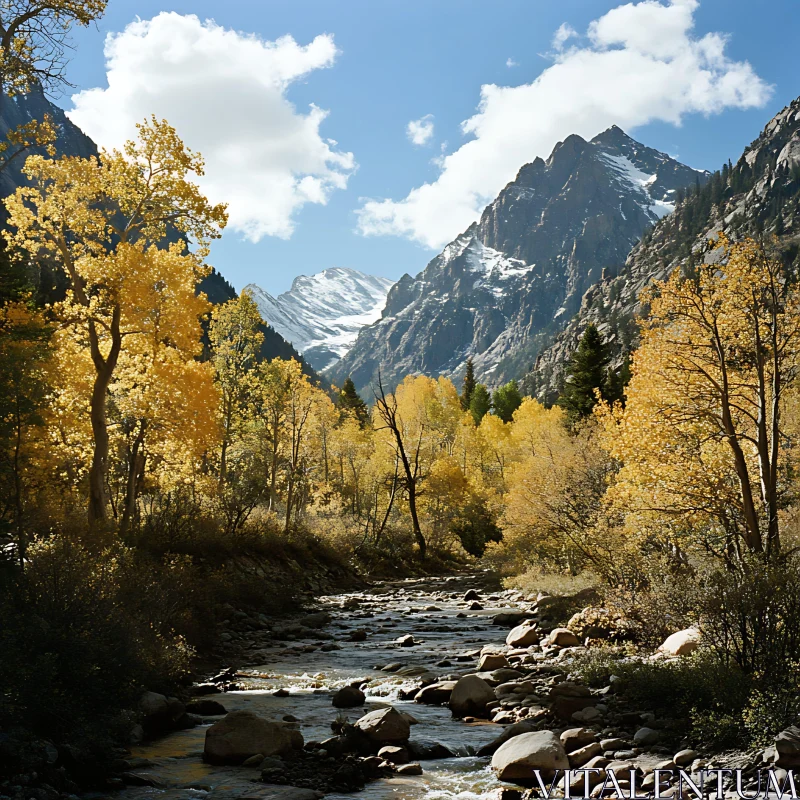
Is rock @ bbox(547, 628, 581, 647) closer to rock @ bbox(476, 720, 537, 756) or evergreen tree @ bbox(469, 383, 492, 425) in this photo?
rock @ bbox(476, 720, 537, 756)

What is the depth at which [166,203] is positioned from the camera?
1550 centimetres

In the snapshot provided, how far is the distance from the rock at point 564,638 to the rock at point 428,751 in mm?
5984

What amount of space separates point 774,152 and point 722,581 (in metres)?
174

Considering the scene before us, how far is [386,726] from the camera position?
7.97 meters

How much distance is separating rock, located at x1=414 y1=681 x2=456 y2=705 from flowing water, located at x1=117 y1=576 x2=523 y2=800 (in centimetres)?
24

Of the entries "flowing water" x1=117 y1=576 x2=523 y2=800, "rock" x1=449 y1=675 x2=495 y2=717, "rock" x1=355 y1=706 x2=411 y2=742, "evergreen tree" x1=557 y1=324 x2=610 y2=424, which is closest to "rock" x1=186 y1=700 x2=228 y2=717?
"flowing water" x1=117 y1=576 x2=523 y2=800

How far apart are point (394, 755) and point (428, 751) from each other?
0.48m

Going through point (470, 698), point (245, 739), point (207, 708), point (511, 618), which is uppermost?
point (245, 739)

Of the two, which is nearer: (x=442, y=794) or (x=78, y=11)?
(x=442, y=794)

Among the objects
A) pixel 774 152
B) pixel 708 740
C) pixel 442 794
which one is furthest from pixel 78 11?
pixel 774 152

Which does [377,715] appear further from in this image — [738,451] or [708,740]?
[738,451]

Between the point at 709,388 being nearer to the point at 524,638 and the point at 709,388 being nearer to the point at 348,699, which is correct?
the point at 524,638

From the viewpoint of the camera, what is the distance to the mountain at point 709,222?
397 ft

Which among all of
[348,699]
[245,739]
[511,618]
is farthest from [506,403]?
[245,739]
